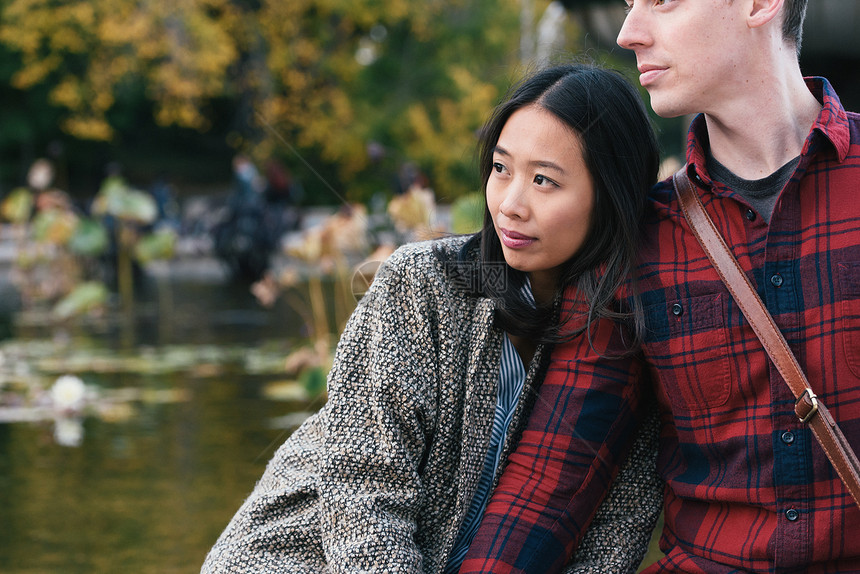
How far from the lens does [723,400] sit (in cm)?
173

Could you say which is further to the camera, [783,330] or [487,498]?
[487,498]

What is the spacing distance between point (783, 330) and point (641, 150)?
43cm

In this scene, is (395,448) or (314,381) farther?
(314,381)

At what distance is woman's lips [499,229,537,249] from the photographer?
72.5 inches

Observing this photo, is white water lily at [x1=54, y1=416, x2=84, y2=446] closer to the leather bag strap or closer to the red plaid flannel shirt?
the red plaid flannel shirt

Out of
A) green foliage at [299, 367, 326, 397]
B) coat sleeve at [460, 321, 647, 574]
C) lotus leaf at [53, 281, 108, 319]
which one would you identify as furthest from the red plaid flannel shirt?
lotus leaf at [53, 281, 108, 319]

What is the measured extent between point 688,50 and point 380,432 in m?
0.82

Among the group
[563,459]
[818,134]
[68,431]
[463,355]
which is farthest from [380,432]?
[68,431]

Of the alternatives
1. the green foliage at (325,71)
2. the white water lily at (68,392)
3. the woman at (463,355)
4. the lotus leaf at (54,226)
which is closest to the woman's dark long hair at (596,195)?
the woman at (463,355)

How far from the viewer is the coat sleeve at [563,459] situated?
180cm

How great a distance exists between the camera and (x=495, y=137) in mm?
1932

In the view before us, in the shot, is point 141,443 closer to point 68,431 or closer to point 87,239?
point 68,431

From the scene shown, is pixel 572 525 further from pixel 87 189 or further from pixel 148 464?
pixel 87 189

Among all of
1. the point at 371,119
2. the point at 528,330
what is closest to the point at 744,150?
the point at 528,330
